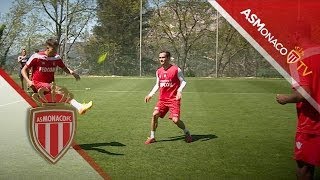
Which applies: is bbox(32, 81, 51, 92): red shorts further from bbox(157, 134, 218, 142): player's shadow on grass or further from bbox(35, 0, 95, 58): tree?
bbox(35, 0, 95, 58): tree

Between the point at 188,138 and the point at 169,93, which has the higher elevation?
the point at 169,93

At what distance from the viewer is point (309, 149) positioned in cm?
391

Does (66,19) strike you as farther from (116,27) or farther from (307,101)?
(307,101)

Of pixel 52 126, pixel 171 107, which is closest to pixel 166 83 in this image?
pixel 171 107

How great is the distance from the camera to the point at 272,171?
19.6ft

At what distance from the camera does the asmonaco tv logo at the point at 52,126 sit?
14.4 ft

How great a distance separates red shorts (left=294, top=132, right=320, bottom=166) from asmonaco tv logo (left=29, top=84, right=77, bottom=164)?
2348 mm

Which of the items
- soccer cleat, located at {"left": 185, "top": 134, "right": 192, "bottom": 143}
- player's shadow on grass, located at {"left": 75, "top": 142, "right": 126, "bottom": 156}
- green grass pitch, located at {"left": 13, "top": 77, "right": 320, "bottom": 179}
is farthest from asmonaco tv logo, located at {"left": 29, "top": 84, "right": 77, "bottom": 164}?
soccer cleat, located at {"left": 185, "top": 134, "right": 192, "bottom": 143}

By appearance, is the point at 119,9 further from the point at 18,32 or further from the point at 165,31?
the point at 18,32

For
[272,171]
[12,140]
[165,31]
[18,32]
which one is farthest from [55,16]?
[272,171]

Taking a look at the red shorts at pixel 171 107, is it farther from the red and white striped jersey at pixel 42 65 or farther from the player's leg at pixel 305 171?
the player's leg at pixel 305 171

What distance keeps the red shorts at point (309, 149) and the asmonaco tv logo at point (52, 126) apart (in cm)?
235

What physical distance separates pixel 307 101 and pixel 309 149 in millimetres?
446

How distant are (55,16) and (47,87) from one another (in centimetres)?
3392
